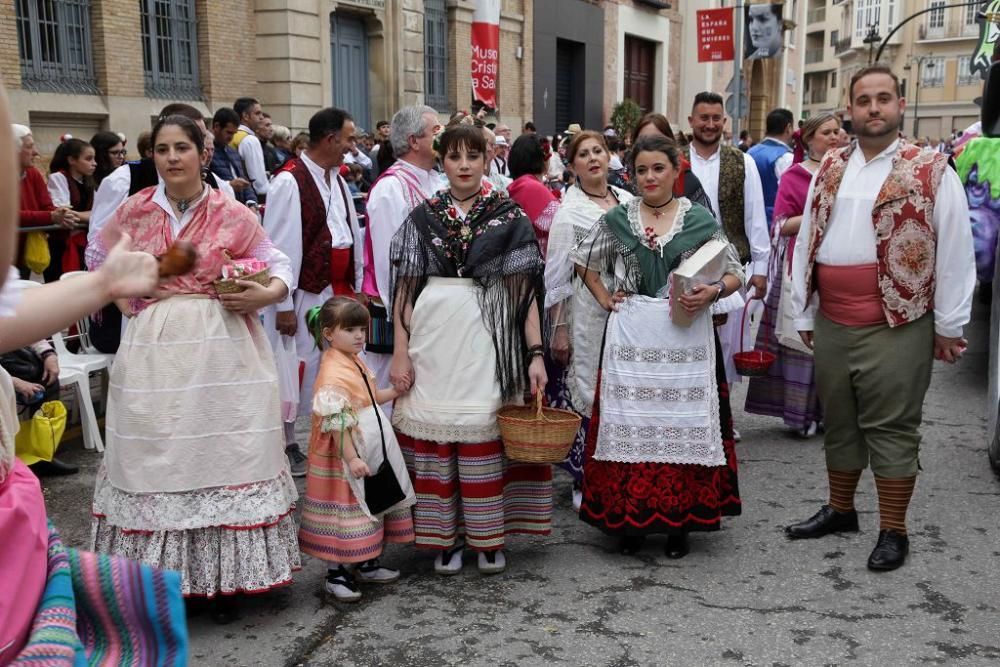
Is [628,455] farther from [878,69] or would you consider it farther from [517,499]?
[878,69]

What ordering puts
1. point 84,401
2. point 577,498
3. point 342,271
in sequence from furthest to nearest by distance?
point 84,401
point 342,271
point 577,498

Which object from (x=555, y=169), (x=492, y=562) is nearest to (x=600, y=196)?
(x=492, y=562)

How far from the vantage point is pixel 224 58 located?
49.4 feet

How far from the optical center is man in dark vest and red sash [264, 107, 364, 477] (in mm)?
5227

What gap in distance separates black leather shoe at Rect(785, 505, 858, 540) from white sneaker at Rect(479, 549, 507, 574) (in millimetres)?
1341

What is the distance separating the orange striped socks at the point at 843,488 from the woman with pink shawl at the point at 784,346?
1.56 m

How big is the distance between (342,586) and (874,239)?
2.50 meters

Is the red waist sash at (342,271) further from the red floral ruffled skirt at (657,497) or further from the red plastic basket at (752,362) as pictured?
the red plastic basket at (752,362)

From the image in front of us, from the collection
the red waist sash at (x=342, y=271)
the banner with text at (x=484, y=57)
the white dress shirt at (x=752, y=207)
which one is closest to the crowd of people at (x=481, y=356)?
the red waist sash at (x=342, y=271)

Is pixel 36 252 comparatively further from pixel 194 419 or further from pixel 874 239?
pixel 874 239

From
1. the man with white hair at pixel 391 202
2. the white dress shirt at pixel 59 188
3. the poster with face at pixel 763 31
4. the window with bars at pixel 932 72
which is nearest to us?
the man with white hair at pixel 391 202

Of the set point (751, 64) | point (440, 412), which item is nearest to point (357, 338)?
point (440, 412)

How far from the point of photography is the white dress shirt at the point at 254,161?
10.2 m

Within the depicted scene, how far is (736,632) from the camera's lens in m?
3.73
